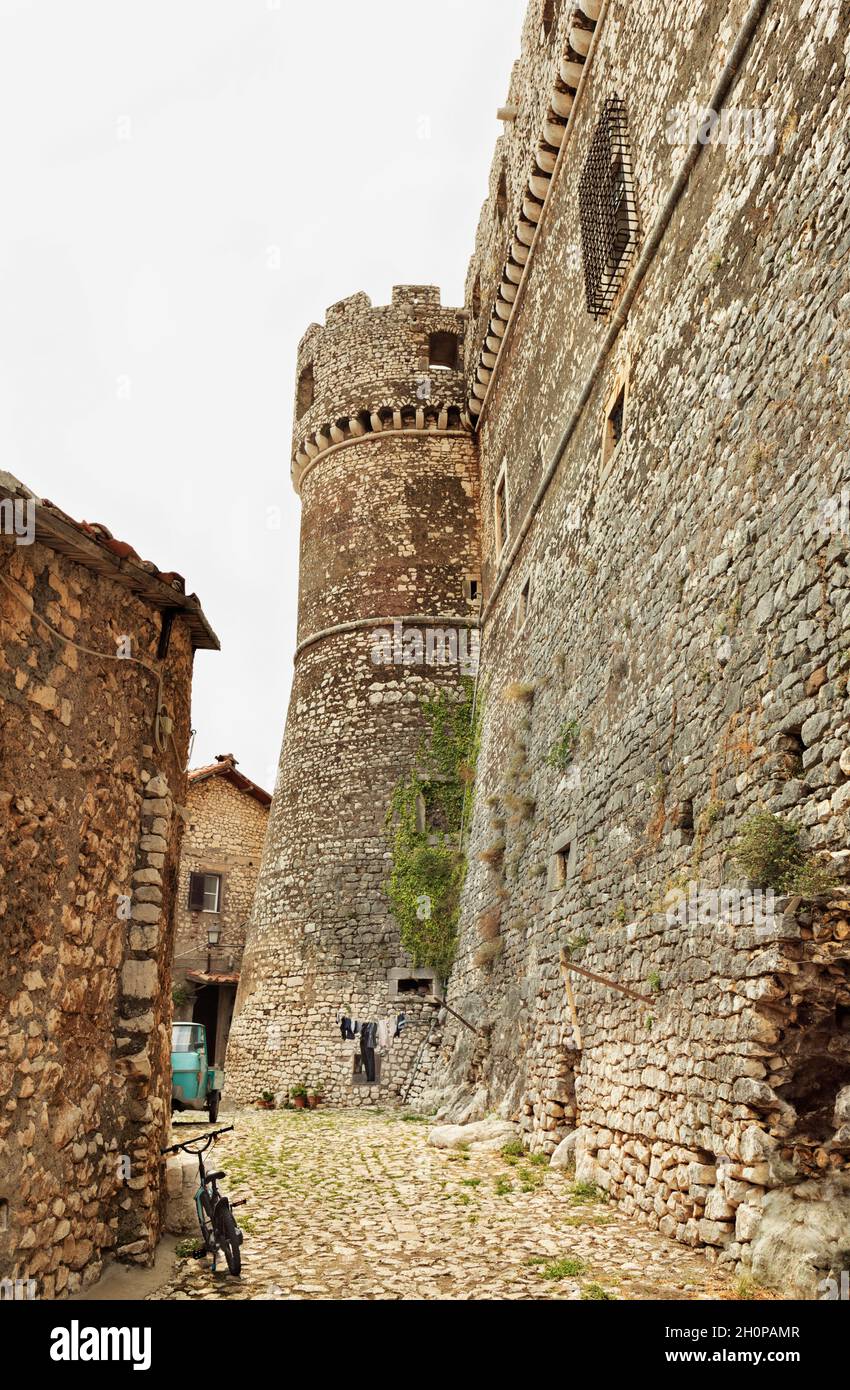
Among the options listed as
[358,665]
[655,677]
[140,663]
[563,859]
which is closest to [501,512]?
[358,665]

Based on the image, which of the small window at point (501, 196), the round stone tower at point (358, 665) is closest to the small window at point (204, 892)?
the round stone tower at point (358, 665)

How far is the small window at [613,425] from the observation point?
10.5 metres

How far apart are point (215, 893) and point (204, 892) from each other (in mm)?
315

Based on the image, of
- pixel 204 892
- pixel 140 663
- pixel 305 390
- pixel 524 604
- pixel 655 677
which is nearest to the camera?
pixel 140 663

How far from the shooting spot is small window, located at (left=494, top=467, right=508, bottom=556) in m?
17.3

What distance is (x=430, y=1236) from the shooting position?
6.55m

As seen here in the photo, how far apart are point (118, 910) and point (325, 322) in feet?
62.4

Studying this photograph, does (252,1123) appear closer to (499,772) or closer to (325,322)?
(499,772)

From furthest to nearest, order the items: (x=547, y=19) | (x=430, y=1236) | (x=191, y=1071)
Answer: (x=547, y=19) → (x=191, y=1071) → (x=430, y=1236)

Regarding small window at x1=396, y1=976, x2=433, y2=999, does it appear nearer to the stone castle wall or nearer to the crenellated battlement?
the stone castle wall

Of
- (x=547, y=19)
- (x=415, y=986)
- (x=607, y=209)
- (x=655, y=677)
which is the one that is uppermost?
(x=547, y=19)

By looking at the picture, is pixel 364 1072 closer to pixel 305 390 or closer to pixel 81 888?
pixel 81 888

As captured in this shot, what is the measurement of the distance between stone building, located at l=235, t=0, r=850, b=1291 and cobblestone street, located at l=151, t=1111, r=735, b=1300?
40 centimetres

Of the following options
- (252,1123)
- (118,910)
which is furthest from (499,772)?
(118,910)
